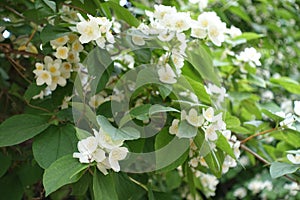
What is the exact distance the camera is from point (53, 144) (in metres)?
0.76

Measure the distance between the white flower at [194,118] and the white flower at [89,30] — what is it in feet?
0.75

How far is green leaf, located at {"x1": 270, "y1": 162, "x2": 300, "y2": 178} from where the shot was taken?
0.81m

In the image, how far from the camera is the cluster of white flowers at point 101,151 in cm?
66

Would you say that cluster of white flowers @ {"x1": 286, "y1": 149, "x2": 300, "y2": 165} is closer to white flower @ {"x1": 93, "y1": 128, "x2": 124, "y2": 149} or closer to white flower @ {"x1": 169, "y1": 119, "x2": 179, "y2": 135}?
white flower @ {"x1": 169, "y1": 119, "x2": 179, "y2": 135}

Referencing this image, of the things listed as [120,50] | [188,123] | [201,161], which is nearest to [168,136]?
[188,123]

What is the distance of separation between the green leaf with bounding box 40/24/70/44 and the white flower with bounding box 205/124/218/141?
1.10ft

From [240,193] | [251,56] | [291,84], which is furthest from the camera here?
[240,193]

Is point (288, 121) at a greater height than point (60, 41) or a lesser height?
lesser

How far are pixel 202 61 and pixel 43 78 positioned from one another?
36cm

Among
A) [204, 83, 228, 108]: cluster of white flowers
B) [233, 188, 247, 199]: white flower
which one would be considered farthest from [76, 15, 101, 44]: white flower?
[233, 188, 247, 199]: white flower

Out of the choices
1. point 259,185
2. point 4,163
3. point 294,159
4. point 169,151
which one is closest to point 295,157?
point 294,159

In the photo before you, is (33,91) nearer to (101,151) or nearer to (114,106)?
(114,106)

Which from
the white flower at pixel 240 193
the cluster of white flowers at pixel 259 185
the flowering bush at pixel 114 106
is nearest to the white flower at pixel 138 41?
the flowering bush at pixel 114 106

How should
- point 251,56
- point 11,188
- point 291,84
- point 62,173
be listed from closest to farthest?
point 62,173 → point 11,188 → point 251,56 → point 291,84
